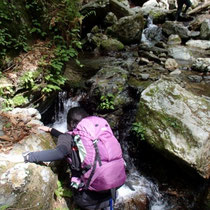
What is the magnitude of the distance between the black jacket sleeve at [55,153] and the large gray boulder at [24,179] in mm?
106

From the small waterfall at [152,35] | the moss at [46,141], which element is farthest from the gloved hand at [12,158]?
the small waterfall at [152,35]

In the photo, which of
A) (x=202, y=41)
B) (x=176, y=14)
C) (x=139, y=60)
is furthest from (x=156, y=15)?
(x=139, y=60)

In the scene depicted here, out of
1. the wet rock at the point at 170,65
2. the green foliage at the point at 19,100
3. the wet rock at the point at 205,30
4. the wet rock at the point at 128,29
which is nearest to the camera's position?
the green foliage at the point at 19,100

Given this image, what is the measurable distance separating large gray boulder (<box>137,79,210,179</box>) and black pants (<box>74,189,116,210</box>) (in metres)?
2.00

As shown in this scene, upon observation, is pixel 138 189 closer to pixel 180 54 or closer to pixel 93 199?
pixel 93 199

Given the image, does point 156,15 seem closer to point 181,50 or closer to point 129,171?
point 181,50

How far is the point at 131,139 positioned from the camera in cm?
524

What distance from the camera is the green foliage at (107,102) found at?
5.64m

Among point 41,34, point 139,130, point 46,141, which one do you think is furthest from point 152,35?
point 46,141

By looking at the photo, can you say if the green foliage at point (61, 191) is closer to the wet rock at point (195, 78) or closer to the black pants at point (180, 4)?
the wet rock at point (195, 78)

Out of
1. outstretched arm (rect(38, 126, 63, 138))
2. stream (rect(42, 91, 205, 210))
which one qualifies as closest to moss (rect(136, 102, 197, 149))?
stream (rect(42, 91, 205, 210))

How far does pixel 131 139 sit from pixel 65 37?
11.3ft

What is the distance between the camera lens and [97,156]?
7.47ft

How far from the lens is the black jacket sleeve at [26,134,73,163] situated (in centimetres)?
248
